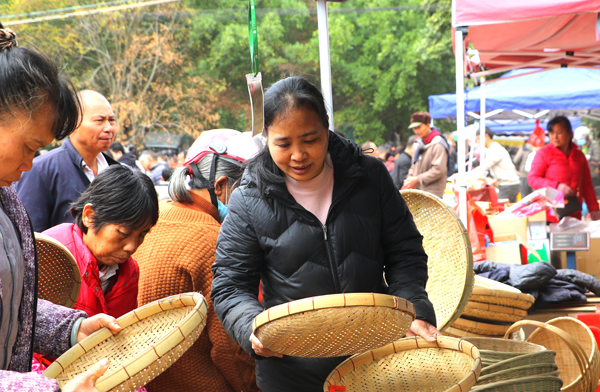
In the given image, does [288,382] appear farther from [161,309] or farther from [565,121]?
[565,121]

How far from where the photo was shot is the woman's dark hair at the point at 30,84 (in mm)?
1040

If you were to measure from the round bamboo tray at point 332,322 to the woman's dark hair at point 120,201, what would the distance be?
0.67m

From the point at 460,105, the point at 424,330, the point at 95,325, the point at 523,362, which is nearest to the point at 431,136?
the point at 460,105

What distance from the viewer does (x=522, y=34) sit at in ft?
14.8

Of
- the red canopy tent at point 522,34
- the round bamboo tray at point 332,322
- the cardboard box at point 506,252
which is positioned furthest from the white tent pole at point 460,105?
the round bamboo tray at point 332,322

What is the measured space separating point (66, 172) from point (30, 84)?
174 centimetres

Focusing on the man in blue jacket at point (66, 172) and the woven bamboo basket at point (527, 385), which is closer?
the woven bamboo basket at point (527, 385)

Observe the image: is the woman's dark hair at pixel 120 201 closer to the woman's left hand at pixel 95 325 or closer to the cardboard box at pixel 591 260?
the woman's left hand at pixel 95 325

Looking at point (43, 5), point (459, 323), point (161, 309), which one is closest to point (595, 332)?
point (459, 323)

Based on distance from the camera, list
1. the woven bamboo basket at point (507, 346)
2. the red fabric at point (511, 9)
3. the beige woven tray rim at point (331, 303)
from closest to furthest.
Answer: the beige woven tray rim at point (331, 303) < the woven bamboo basket at point (507, 346) < the red fabric at point (511, 9)

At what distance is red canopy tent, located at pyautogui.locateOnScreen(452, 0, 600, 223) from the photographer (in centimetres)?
318

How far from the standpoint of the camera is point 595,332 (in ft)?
9.68

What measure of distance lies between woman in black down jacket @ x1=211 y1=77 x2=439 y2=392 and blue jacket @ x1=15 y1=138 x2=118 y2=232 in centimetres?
137

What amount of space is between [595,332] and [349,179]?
84.0 inches
